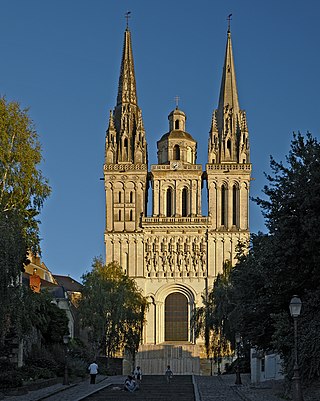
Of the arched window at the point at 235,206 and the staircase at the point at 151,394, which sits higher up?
the arched window at the point at 235,206

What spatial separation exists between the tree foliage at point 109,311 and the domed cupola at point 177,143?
19496 millimetres

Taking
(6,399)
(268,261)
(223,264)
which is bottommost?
(6,399)

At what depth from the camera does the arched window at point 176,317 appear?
82062 millimetres

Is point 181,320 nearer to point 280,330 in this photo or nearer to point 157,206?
point 157,206

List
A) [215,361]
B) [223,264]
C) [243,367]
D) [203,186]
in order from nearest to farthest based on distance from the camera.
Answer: [243,367] → [215,361] → [223,264] → [203,186]

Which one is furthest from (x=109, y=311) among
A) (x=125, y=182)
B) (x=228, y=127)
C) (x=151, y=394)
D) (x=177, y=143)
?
(x=151, y=394)

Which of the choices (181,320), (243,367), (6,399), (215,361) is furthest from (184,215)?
(6,399)

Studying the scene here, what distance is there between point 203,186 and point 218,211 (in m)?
5.09

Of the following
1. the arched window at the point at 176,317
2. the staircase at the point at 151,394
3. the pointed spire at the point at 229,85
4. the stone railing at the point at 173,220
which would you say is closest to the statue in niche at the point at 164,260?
the arched window at the point at 176,317

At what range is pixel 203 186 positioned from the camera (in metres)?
87.2

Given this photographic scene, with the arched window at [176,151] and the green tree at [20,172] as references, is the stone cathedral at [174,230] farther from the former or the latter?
the green tree at [20,172]

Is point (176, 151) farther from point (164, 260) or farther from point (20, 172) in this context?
point (20, 172)

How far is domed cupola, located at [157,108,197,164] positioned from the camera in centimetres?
8756

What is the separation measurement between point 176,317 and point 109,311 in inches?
682
